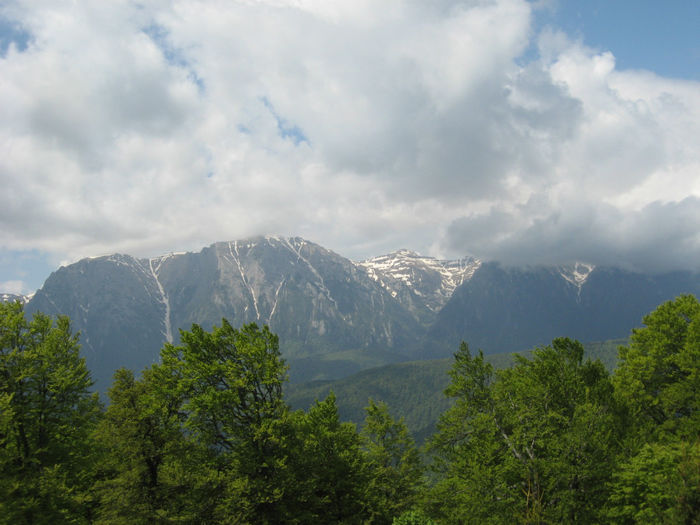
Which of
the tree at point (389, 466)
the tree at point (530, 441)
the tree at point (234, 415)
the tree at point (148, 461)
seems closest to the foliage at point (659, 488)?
the tree at point (530, 441)

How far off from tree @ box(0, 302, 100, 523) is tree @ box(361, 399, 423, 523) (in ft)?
79.5

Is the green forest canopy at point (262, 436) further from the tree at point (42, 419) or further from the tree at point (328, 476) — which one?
the tree at point (328, 476)

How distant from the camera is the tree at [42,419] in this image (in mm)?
23766

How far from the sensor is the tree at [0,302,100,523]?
23766mm

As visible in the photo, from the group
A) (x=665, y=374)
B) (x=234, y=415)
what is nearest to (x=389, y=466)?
(x=234, y=415)

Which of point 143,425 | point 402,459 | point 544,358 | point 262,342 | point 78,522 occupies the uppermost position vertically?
point 262,342

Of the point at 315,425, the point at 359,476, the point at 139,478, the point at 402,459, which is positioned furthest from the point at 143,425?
the point at 402,459

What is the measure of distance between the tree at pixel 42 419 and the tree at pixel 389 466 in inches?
954

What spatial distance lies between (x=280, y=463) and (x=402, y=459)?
18.9 meters

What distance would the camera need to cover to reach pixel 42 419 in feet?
87.6

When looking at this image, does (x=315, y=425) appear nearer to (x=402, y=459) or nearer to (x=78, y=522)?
(x=402, y=459)

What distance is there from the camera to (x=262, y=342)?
30562 millimetres

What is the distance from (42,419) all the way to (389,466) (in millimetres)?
30628

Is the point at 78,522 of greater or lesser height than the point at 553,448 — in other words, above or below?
below
